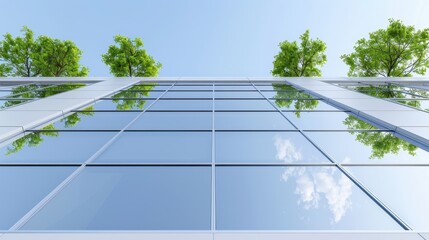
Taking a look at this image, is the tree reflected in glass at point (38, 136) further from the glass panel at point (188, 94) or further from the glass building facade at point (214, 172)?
the glass panel at point (188, 94)

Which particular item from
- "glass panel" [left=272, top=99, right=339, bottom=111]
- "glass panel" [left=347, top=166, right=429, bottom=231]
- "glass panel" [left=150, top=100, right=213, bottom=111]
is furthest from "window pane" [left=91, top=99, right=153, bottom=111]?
"glass panel" [left=347, top=166, right=429, bottom=231]

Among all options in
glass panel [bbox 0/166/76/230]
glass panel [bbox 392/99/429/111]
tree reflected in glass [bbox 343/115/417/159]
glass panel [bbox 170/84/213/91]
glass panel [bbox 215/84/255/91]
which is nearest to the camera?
glass panel [bbox 0/166/76/230]

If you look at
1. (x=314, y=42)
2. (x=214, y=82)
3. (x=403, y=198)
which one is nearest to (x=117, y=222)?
(x=403, y=198)

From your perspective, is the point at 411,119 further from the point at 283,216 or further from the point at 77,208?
the point at 77,208

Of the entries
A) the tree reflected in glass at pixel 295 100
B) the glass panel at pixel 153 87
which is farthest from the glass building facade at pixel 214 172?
the glass panel at pixel 153 87

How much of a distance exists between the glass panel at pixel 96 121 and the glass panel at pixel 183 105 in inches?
44.6

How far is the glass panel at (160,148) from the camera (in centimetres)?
540

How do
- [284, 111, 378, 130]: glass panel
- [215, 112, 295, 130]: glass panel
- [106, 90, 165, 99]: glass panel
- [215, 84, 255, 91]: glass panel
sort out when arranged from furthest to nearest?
[215, 84, 255, 91]: glass panel → [106, 90, 165, 99]: glass panel → [284, 111, 378, 130]: glass panel → [215, 112, 295, 130]: glass panel

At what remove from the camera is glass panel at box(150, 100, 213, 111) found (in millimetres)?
9430

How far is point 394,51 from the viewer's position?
95.4ft

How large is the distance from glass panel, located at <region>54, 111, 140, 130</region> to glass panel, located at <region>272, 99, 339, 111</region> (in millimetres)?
5096

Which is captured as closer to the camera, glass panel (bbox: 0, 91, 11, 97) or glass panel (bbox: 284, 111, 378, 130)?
glass panel (bbox: 284, 111, 378, 130)

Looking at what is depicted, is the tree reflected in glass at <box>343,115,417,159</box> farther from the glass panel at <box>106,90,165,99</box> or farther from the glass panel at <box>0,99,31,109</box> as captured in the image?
the glass panel at <box>0,99,31,109</box>

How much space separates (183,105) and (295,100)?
437 centimetres
